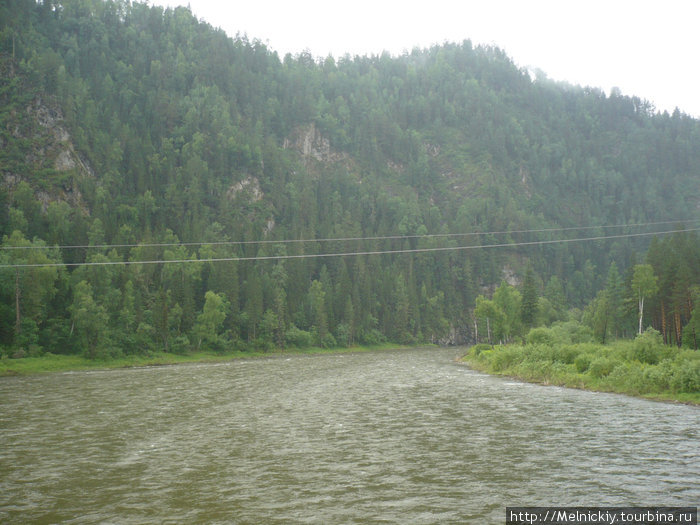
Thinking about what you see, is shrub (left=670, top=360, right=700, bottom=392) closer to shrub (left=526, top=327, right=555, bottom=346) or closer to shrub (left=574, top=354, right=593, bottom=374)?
shrub (left=574, top=354, right=593, bottom=374)

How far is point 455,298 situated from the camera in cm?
19188

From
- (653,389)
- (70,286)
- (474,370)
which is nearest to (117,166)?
(70,286)

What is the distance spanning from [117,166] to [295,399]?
176 metres

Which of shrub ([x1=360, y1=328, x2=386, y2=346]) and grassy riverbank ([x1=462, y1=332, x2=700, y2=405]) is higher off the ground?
grassy riverbank ([x1=462, y1=332, x2=700, y2=405])

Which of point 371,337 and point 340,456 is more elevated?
point 340,456

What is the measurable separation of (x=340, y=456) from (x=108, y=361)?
79309 millimetres

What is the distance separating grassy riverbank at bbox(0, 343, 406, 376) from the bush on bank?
2290 inches

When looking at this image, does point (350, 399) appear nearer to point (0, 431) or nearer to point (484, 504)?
point (0, 431)

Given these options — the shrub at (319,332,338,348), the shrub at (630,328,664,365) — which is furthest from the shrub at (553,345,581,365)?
the shrub at (319,332,338,348)

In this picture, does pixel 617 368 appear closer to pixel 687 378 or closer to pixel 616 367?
pixel 616 367

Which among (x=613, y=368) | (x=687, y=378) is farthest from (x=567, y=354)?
(x=687, y=378)

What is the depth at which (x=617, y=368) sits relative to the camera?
47.3 m

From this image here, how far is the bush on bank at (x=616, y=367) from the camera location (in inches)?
1618

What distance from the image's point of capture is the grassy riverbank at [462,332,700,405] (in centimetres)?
4094
